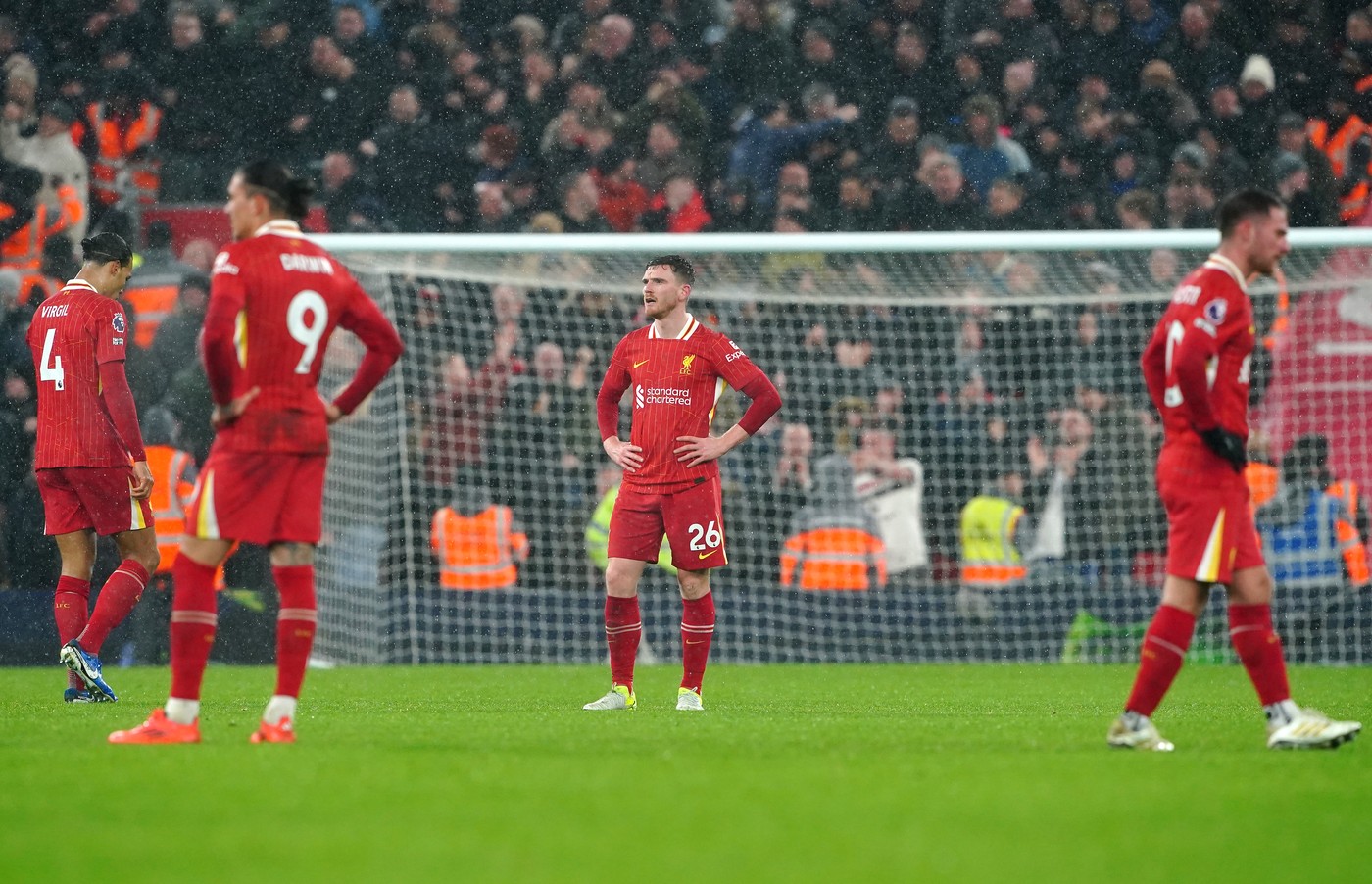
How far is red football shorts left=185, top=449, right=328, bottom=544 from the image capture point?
5.89 metres

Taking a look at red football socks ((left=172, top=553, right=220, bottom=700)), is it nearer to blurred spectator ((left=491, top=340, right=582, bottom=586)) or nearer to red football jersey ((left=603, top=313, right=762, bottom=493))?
red football jersey ((left=603, top=313, right=762, bottom=493))

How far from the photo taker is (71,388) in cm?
901

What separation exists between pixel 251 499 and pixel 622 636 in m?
2.95

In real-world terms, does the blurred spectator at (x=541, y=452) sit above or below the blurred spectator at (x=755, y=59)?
below

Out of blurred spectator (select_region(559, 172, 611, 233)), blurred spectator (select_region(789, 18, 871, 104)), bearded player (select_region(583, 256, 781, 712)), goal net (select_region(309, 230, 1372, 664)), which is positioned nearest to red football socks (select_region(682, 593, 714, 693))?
bearded player (select_region(583, 256, 781, 712))

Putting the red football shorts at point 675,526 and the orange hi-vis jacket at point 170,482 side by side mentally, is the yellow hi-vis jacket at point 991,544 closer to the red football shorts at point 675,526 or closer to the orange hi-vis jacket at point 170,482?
the red football shorts at point 675,526

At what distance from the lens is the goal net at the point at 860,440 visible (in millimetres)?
12820

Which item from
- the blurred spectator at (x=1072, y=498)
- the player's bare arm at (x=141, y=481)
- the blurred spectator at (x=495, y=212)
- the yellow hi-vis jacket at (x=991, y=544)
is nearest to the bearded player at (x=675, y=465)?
the player's bare arm at (x=141, y=481)

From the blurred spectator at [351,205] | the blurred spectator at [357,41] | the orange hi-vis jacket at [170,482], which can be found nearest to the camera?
the orange hi-vis jacket at [170,482]

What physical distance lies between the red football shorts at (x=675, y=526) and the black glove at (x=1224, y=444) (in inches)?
119

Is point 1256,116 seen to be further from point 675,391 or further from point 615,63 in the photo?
point 675,391

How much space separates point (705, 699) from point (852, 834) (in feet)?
16.4

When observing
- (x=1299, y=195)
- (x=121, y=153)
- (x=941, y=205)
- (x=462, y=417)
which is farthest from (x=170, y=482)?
(x=1299, y=195)

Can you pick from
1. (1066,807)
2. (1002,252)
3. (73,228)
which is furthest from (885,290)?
(1066,807)
